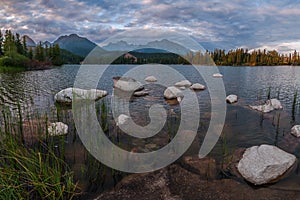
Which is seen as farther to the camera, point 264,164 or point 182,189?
point 264,164

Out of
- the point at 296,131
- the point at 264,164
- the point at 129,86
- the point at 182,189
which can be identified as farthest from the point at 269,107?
the point at 129,86

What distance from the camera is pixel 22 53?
72438 millimetres

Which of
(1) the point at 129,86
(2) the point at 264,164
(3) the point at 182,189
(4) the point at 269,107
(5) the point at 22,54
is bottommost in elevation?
(3) the point at 182,189

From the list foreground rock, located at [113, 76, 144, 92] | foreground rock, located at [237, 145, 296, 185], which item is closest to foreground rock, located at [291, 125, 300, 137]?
foreground rock, located at [237, 145, 296, 185]

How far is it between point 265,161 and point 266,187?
0.81 metres

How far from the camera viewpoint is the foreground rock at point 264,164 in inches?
243

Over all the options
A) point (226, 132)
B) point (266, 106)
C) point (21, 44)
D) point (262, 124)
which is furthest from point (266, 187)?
point (21, 44)

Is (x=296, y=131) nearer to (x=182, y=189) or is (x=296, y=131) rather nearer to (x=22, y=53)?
(x=182, y=189)

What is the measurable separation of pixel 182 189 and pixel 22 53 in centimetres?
8235

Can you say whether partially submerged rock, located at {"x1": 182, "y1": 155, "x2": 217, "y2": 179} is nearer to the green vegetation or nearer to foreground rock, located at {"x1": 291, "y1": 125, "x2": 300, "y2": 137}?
foreground rock, located at {"x1": 291, "y1": 125, "x2": 300, "y2": 137}

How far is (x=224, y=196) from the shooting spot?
220 inches

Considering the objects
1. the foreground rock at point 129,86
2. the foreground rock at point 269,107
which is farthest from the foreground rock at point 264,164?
the foreground rock at point 129,86

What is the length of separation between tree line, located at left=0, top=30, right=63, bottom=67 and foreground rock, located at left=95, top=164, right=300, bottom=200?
60.0 m

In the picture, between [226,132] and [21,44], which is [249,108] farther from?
[21,44]
